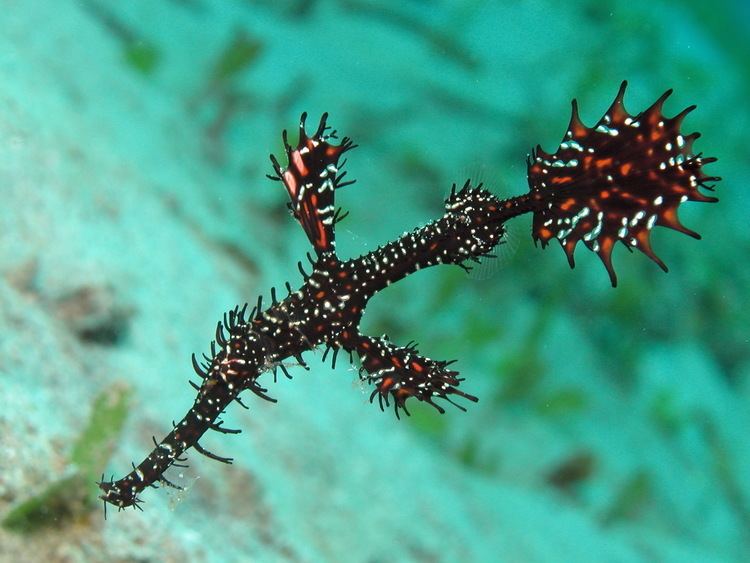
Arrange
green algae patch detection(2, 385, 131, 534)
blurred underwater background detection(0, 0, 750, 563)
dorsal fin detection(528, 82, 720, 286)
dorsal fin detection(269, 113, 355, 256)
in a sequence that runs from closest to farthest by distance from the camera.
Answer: dorsal fin detection(528, 82, 720, 286) < dorsal fin detection(269, 113, 355, 256) < green algae patch detection(2, 385, 131, 534) < blurred underwater background detection(0, 0, 750, 563)

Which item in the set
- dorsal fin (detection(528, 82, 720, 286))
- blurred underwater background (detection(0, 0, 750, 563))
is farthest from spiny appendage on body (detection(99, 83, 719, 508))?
blurred underwater background (detection(0, 0, 750, 563))

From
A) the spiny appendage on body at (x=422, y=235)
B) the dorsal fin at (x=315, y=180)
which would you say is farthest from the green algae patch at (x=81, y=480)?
the dorsal fin at (x=315, y=180)

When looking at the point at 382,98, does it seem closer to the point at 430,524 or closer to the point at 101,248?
the point at 101,248

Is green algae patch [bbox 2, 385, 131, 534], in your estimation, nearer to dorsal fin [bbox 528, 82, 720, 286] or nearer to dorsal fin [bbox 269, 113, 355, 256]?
dorsal fin [bbox 269, 113, 355, 256]

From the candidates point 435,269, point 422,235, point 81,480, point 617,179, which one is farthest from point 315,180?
point 435,269

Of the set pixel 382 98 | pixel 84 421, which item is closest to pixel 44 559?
pixel 84 421

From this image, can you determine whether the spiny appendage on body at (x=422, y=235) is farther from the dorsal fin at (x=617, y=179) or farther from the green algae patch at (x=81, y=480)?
the green algae patch at (x=81, y=480)
